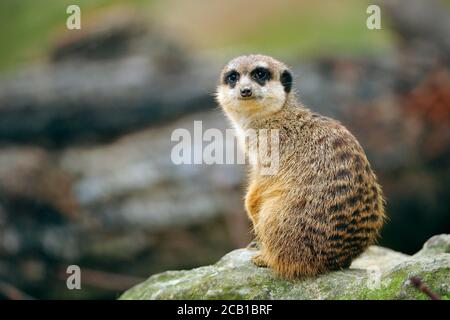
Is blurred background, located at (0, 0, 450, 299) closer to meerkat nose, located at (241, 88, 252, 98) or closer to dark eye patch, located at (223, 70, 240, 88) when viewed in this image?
dark eye patch, located at (223, 70, 240, 88)

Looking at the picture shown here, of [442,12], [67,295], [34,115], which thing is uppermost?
[442,12]

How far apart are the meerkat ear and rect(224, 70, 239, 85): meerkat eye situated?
12.0 inches

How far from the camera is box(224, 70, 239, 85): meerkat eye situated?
466 centimetres

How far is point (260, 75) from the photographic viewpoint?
4602 millimetres

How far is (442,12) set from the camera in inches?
352

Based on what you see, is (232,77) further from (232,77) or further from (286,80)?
(286,80)

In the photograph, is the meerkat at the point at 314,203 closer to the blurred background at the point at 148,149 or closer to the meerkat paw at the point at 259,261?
the meerkat paw at the point at 259,261

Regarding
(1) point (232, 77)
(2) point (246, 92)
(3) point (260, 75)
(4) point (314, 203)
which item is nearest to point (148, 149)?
(1) point (232, 77)

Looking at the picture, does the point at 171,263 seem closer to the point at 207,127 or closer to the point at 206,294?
the point at 207,127

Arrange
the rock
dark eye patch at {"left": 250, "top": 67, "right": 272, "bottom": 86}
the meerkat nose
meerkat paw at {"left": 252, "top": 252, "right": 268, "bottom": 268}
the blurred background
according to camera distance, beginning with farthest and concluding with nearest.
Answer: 1. the blurred background
2. dark eye patch at {"left": 250, "top": 67, "right": 272, "bottom": 86}
3. the meerkat nose
4. meerkat paw at {"left": 252, "top": 252, "right": 268, "bottom": 268}
5. the rock

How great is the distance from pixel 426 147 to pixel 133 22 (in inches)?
159

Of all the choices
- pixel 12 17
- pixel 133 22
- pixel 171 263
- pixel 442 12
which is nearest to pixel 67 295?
pixel 171 263

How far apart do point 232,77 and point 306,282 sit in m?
1.61

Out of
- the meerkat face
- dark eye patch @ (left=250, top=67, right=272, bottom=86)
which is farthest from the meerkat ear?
Answer: dark eye patch @ (left=250, top=67, right=272, bottom=86)
